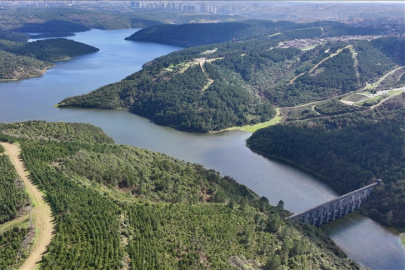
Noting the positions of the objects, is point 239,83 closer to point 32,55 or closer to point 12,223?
point 12,223

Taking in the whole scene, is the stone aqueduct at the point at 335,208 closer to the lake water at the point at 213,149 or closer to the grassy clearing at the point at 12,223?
the lake water at the point at 213,149

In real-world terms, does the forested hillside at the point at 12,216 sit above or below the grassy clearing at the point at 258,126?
above

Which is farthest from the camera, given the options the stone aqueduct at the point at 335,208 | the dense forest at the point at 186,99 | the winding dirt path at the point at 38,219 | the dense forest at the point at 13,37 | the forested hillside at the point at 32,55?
the dense forest at the point at 13,37

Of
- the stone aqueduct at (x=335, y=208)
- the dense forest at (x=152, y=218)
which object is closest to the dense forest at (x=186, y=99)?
the dense forest at (x=152, y=218)

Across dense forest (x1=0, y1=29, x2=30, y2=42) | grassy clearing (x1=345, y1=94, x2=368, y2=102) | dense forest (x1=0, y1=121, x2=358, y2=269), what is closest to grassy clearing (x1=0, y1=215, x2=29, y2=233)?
dense forest (x1=0, y1=121, x2=358, y2=269)

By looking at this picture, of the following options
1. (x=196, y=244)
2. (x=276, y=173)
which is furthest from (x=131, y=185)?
(x=276, y=173)

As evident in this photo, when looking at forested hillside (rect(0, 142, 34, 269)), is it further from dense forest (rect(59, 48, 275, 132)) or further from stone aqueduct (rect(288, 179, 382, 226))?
dense forest (rect(59, 48, 275, 132))
